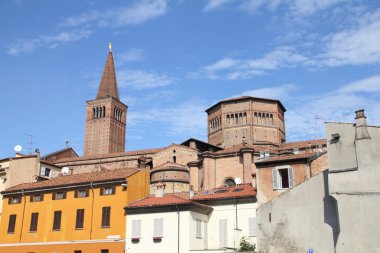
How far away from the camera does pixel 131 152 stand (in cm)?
7712

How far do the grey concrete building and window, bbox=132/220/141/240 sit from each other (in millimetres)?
8822

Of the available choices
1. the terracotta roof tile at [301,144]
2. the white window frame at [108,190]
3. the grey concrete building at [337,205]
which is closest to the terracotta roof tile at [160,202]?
the white window frame at [108,190]

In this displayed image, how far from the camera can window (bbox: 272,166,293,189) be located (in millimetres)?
28091

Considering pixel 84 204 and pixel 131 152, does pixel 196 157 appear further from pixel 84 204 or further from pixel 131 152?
pixel 84 204

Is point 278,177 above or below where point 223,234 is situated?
above

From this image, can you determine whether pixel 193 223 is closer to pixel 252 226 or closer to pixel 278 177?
pixel 252 226

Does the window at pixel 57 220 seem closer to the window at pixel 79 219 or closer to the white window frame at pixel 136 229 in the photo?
the window at pixel 79 219

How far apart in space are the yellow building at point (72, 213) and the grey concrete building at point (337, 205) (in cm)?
1208

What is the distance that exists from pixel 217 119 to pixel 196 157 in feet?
45.2

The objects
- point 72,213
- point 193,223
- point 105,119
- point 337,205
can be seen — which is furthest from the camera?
point 105,119

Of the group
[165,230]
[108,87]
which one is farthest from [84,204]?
[108,87]

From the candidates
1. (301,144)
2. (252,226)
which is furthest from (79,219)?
(301,144)

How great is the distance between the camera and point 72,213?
35.5 meters

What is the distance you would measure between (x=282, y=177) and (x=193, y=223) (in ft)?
20.1
